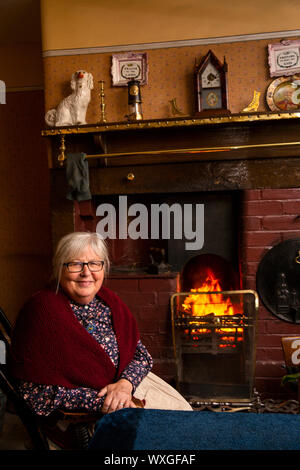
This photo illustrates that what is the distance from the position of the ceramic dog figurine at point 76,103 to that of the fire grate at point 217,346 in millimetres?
1373

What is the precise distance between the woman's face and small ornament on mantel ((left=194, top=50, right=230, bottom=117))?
151 centimetres

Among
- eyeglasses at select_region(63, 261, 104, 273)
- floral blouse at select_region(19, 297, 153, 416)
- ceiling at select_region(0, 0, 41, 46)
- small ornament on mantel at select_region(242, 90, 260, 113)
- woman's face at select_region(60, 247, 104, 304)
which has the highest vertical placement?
ceiling at select_region(0, 0, 41, 46)

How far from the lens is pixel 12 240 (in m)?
3.38

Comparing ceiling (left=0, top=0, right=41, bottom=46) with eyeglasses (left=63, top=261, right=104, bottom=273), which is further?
ceiling (left=0, top=0, right=41, bottom=46)

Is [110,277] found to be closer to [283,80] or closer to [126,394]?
[126,394]

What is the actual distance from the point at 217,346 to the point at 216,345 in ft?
0.04

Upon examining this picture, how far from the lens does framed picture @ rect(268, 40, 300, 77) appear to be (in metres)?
2.43

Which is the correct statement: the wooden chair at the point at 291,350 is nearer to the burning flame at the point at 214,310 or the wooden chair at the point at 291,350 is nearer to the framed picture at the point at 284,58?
the burning flame at the point at 214,310

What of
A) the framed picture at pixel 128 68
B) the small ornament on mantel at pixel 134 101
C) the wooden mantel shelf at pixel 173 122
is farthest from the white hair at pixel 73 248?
the framed picture at pixel 128 68

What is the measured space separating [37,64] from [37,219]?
1.39 m
